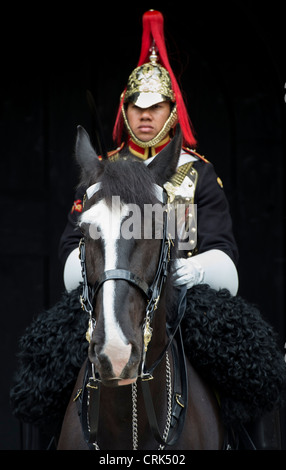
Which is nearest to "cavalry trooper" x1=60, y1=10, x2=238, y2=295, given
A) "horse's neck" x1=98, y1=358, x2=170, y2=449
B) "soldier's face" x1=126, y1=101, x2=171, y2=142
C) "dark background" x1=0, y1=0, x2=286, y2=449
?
"soldier's face" x1=126, y1=101, x2=171, y2=142

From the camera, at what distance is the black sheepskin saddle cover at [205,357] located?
8.65 ft

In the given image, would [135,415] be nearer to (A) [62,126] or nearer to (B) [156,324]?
(B) [156,324]

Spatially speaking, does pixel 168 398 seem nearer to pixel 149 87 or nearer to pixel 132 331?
pixel 132 331

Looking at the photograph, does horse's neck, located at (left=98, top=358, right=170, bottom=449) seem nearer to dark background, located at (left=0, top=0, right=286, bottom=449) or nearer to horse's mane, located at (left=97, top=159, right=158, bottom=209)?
horse's mane, located at (left=97, top=159, right=158, bottom=209)

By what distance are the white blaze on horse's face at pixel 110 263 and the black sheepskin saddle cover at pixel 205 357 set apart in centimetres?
70

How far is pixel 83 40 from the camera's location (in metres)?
4.53

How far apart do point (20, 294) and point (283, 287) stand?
1.63 metres

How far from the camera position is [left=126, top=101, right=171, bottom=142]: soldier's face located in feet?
10.1

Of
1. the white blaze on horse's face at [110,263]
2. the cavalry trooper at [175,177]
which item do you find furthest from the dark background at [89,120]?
the white blaze on horse's face at [110,263]

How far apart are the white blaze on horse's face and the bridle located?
1.8 inches

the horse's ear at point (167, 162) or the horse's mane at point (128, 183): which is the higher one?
the horse's ear at point (167, 162)

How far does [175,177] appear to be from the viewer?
2.86 m

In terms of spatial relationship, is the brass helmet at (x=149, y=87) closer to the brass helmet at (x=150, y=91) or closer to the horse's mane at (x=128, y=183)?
the brass helmet at (x=150, y=91)

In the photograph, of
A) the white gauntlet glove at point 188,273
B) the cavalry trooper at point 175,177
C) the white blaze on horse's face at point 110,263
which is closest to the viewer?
the white blaze on horse's face at point 110,263
